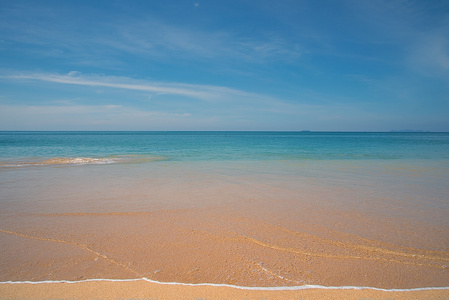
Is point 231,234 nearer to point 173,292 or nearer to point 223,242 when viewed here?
point 223,242

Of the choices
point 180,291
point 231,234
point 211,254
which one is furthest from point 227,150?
point 180,291

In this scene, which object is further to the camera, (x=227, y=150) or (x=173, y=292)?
(x=227, y=150)

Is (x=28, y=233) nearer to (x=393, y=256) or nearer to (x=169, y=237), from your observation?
(x=169, y=237)

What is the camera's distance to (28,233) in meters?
5.05

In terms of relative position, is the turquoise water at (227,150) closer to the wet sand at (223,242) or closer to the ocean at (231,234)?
the ocean at (231,234)

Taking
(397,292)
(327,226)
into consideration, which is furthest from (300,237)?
(397,292)

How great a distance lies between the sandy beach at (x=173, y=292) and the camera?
10.1 feet

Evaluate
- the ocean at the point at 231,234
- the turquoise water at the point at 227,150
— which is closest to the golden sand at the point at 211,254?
the ocean at the point at 231,234

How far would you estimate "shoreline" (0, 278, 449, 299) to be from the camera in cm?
309

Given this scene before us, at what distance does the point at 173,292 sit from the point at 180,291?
9 centimetres

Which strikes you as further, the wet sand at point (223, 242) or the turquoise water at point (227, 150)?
the turquoise water at point (227, 150)

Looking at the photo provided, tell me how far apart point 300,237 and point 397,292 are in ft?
6.15

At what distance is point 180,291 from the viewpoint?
3203mm

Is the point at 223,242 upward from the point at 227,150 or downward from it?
downward
